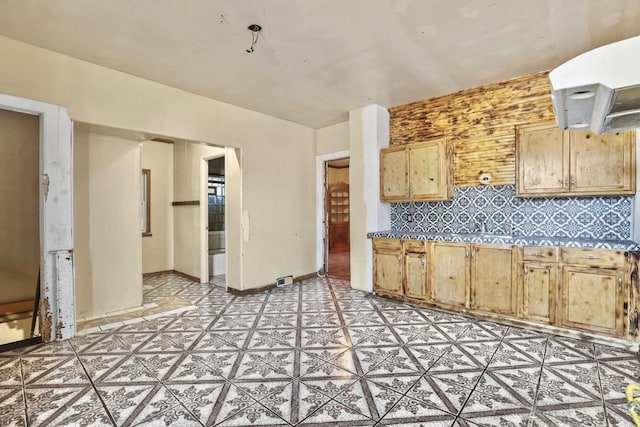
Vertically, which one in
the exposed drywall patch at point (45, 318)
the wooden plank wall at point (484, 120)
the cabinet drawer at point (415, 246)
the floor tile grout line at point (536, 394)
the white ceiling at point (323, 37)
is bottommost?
the floor tile grout line at point (536, 394)

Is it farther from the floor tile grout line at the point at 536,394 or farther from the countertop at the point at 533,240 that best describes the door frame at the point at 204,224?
the floor tile grout line at the point at 536,394

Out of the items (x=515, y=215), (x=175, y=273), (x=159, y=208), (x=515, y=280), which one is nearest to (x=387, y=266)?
(x=515, y=280)

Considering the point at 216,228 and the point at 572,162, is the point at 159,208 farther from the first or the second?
the point at 572,162

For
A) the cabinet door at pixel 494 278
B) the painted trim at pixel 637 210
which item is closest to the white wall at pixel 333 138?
the cabinet door at pixel 494 278

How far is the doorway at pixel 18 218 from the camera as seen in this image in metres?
3.48

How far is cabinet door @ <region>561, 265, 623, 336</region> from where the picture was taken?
2723 mm

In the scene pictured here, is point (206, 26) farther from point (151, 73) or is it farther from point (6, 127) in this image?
point (6, 127)

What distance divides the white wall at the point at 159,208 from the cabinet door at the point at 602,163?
627cm

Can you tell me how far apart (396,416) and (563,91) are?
1801mm

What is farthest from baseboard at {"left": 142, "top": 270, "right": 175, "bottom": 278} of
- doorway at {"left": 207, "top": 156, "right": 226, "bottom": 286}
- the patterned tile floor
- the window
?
the patterned tile floor

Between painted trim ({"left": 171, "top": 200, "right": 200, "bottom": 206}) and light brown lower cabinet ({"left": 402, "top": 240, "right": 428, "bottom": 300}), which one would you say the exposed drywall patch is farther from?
light brown lower cabinet ({"left": 402, "top": 240, "right": 428, "bottom": 300})

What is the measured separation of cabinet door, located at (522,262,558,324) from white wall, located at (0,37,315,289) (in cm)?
335

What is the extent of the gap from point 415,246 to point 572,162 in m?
1.81

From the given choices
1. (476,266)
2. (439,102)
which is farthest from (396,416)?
(439,102)
